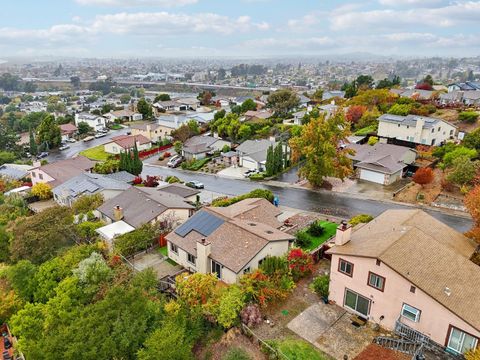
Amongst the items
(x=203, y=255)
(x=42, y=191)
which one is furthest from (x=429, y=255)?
(x=42, y=191)

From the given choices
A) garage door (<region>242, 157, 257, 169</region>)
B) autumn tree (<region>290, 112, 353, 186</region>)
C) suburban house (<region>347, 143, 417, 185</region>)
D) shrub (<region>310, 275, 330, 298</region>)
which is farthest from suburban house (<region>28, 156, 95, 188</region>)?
suburban house (<region>347, 143, 417, 185</region>)

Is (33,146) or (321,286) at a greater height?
(321,286)

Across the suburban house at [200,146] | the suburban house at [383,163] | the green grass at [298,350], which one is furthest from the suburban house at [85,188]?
the suburban house at [383,163]

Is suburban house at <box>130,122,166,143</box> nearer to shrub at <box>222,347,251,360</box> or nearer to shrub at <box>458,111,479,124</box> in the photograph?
shrub at <box>458,111,479,124</box>

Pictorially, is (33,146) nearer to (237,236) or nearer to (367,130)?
(367,130)

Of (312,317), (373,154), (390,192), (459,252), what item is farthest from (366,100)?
(312,317)

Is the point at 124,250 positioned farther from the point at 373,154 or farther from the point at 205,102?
the point at 205,102

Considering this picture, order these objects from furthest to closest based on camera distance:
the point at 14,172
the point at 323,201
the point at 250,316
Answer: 1. the point at 14,172
2. the point at 323,201
3. the point at 250,316
